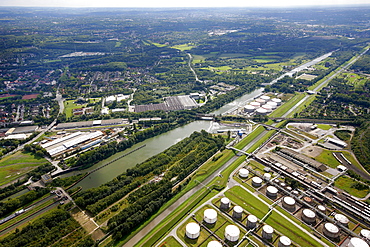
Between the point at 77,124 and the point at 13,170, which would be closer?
the point at 13,170

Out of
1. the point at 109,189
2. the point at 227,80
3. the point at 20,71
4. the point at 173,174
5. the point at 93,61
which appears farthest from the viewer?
the point at 93,61

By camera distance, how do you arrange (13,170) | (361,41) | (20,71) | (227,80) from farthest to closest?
(361,41) < (20,71) < (227,80) < (13,170)

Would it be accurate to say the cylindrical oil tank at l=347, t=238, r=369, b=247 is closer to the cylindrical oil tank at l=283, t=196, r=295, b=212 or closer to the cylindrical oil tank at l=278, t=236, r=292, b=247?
the cylindrical oil tank at l=278, t=236, r=292, b=247

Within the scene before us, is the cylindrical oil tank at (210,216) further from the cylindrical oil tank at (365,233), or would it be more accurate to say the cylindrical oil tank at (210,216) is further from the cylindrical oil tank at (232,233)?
the cylindrical oil tank at (365,233)

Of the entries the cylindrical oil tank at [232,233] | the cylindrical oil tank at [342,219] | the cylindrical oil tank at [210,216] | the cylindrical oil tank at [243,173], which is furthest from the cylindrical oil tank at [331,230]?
the cylindrical oil tank at [210,216]

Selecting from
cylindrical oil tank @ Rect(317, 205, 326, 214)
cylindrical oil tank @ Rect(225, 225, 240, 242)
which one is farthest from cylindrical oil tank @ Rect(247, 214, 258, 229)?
cylindrical oil tank @ Rect(317, 205, 326, 214)

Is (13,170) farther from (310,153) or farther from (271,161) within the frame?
(310,153)

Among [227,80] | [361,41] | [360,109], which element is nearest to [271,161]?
[360,109]
